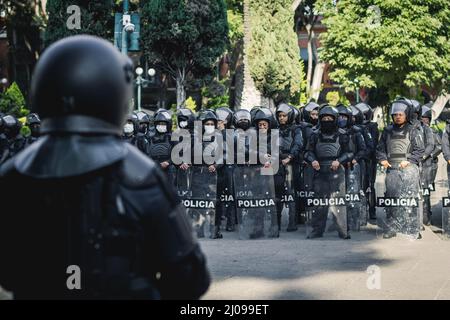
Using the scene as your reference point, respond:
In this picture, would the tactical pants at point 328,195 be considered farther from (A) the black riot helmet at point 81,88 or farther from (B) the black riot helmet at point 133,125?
(A) the black riot helmet at point 81,88

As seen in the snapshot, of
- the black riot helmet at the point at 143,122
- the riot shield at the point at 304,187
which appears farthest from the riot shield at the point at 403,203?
the black riot helmet at the point at 143,122

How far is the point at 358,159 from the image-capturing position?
13047mm

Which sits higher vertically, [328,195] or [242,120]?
[242,120]

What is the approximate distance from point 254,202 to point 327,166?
3.83 feet

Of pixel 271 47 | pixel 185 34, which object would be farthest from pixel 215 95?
pixel 185 34

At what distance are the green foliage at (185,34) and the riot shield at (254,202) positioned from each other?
64.5 feet

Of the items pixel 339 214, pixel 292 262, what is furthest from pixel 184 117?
pixel 292 262

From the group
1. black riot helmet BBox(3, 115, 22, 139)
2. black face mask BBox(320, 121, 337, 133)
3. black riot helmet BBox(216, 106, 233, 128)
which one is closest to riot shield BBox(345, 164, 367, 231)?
black face mask BBox(320, 121, 337, 133)

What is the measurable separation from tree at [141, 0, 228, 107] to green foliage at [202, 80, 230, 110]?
9.94 ft

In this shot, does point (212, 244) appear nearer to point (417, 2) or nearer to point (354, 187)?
point (354, 187)

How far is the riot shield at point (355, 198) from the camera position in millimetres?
12781

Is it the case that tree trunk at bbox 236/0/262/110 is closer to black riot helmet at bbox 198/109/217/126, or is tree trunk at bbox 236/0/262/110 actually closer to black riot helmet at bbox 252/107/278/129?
black riot helmet at bbox 198/109/217/126

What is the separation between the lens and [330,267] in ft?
29.6

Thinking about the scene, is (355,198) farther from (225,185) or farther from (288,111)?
(225,185)
